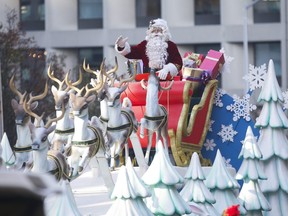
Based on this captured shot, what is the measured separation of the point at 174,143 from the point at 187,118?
0.43 metres

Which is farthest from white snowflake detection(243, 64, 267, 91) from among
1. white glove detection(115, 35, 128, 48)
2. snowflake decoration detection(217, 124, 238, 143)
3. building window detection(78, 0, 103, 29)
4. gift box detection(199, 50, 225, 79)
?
building window detection(78, 0, 103, 29)

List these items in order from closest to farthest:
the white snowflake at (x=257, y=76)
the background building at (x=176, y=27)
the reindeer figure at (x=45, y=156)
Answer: the reindeer figure at (x=45, y=156)
the white snowflake at (x=257, y=76)
the background building at (x=176, y=27)

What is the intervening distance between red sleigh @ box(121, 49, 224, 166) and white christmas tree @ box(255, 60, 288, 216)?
4.06 feet

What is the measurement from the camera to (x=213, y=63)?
13.5 m

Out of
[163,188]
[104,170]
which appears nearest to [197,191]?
[163,188]

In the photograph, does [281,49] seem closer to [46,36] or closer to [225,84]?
[225,84]

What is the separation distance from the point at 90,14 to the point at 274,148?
121ft

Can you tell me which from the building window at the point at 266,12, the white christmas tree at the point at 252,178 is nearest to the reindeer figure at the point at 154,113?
the white christmas tree at the point at 252,178

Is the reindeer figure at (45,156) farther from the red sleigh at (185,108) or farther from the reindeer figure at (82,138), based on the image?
the red sleigh at (185,108)

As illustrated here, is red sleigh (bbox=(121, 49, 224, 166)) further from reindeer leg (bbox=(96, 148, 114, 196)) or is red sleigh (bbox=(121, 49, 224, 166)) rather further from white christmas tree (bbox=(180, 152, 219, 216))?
→ white christmas tree (bbox=(180, 152, 219, 216))

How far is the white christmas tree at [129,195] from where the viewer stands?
25.1 ft

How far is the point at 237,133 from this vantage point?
524 inches

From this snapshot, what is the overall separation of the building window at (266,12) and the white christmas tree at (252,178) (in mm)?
36377

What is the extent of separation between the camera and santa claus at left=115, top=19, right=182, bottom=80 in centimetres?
1155
